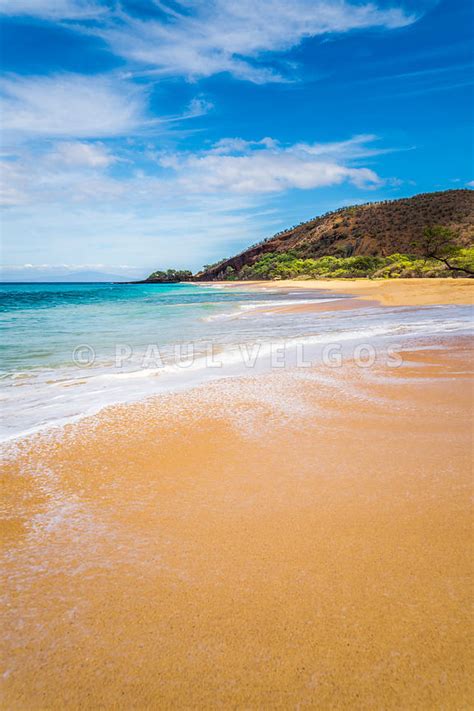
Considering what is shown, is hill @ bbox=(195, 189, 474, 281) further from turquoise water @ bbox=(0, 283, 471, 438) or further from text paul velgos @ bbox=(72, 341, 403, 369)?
text paul velgos @ bbox=(72, 341, 403, 369)

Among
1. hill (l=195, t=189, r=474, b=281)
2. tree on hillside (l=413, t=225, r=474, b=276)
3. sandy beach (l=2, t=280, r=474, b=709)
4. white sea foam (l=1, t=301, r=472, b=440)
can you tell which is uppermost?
hill (l=195, t=189, r=474, b=281)

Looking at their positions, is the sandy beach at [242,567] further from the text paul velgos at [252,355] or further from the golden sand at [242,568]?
the text paul velgos at [252,355]

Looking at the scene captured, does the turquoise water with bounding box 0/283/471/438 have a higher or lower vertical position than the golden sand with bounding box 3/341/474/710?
higher

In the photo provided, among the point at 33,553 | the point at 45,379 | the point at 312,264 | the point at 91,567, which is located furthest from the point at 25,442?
the point at 312,264

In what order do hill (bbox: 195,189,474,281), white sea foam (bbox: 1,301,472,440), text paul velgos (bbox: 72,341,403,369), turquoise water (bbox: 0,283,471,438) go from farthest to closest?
hill (bbox: 195,189,474,281), text paul velgos (bbox: 72,341,403,369), turquoise water (bbox: 0,283,471,438), white sea foam (bbox: 1,301,472,440)

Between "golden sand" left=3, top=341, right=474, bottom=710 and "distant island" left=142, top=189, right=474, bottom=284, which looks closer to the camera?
"golden sand" left=3, top=341, right=474, bottom=710

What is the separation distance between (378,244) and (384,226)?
784cm

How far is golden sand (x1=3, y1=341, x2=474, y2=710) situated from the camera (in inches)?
58.6

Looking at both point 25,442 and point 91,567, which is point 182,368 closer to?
point 25,442

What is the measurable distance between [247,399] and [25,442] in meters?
2.25

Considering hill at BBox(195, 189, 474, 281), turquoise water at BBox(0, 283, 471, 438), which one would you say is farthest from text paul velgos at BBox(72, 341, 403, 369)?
hill at BBox(195, 189, 474, 281)

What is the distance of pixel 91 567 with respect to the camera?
206cm

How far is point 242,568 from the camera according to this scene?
202cm

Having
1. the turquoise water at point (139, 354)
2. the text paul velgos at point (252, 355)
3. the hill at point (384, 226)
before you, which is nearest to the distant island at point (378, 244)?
the hill at point (384, 226)
